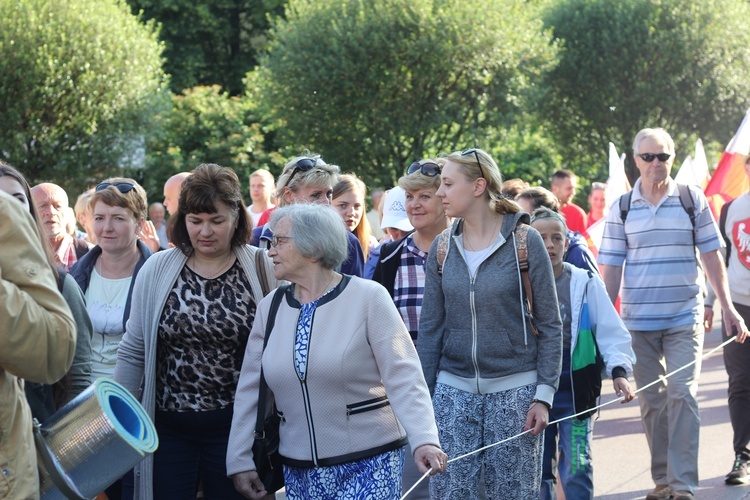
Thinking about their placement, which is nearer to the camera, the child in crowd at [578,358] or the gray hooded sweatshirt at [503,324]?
the gray hooded sweatshirt at [503,324]

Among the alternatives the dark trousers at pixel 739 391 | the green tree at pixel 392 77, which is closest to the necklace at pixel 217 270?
the dark trousers at pixel 739 391

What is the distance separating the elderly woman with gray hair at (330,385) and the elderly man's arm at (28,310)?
1.45m

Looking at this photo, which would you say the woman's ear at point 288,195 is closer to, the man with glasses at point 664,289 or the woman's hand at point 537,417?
the woman's hand at point 537,417

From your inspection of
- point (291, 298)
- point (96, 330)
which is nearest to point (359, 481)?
point (291, 298)

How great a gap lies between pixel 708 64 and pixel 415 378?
1090 inches

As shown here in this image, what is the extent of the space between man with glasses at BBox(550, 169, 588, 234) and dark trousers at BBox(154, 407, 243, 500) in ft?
25.9

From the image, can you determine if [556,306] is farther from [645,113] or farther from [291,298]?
[645,113]

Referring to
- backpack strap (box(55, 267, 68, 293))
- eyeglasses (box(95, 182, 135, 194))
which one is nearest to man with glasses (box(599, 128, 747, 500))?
eyeglasses (box(95, 182, 135, 194))

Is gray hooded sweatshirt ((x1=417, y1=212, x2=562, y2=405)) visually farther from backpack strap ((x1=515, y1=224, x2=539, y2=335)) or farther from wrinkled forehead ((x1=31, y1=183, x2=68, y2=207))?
wrinkled forehead ((x1=31, y1=183, x2=68, y2=207))

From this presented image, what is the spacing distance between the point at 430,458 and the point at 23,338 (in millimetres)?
1795

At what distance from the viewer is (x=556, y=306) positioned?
4832 millimetres

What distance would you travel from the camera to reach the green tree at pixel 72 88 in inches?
872

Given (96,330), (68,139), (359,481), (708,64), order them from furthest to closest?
(708,64), (68,139), (96,330), (359,481)

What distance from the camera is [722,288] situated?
24.1 feet
